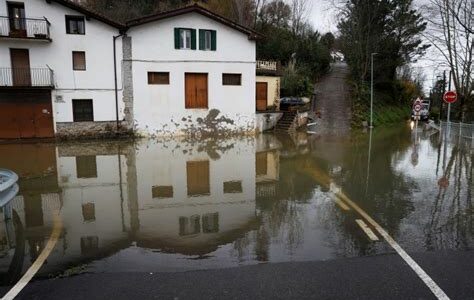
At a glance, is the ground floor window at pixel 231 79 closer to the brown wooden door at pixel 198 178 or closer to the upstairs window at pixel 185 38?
the upstairs window at pixel 185 38

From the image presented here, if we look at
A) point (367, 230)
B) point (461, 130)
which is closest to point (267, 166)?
point (367, 230)

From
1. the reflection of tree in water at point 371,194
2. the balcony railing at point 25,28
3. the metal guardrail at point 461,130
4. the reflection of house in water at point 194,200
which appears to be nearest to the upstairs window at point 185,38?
the balcony railing at point 25,28

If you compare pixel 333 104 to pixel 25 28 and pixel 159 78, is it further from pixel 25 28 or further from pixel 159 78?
pixel 25 28

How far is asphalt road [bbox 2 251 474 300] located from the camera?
4.51m

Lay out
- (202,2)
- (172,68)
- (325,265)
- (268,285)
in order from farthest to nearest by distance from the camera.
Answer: (202,2)
(172,68)
(325,265)
(268,285)

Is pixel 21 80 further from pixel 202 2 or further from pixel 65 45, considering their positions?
pixel 202 2

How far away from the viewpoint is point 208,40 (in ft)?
84.8

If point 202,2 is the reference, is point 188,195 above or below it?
below

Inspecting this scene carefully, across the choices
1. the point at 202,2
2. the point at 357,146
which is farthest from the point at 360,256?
the point at 202,2

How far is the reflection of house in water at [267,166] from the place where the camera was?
10633 millimetres

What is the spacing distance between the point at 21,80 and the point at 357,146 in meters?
19.1

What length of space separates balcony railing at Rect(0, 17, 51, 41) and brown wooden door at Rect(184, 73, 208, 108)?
27.5 ft

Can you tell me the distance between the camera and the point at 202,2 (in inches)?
1778

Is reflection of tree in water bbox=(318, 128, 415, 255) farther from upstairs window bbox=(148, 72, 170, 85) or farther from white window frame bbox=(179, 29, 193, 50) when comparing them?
white window frame bbox=(179, 29, 193, 50)
